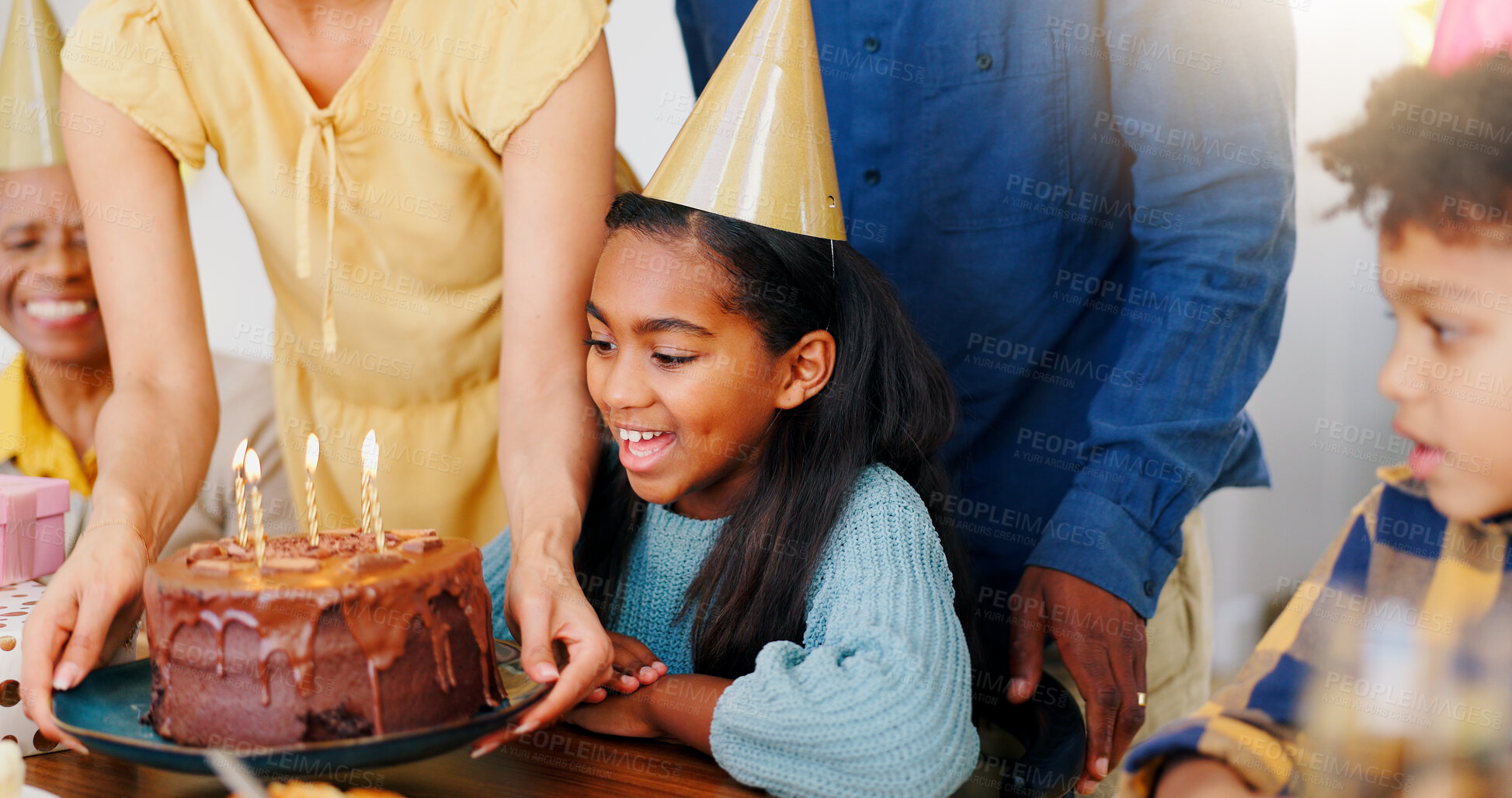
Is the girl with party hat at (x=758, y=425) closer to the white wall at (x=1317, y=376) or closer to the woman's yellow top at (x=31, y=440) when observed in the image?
the white wall at (x=1317, y=376)

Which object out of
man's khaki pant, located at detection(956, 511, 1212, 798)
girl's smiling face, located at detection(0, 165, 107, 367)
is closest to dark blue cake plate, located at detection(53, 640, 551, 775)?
man's khaki pant, located at detection(956, 511, 1212, 798)

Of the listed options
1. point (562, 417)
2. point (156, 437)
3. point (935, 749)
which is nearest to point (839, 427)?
point (562, 417)

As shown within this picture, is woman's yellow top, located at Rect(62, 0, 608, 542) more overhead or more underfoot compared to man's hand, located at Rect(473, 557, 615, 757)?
more overhead

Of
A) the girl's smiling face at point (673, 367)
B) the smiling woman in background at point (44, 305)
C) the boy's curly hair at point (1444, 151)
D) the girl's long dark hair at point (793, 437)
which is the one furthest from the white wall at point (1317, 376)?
the smiling woman in background at point (44, 305)

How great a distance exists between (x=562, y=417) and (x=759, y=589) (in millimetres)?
310

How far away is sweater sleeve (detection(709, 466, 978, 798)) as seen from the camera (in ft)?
3.33

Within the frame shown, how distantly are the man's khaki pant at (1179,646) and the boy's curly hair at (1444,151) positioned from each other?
2.27ft

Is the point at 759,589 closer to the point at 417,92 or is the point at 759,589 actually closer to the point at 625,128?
the point at 417,92

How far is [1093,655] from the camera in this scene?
1.31 metres

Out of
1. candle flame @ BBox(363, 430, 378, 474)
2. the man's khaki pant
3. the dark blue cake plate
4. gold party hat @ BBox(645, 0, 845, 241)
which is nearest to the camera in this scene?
the dark blue cake plate

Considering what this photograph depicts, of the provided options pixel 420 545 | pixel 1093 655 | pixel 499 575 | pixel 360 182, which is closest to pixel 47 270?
pixel 360 182

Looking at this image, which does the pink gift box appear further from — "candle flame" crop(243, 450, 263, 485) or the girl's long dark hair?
the girl's long dark hair

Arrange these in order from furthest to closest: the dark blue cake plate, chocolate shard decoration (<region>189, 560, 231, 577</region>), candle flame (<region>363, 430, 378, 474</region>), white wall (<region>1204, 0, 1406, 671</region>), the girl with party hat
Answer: white wall (<region>1204, 0, 1406, 671</region>), the girl with party hat, candle flame (<region>363, 430, 378, 474</region>), chocolate shard decoration (<region>189, 560, 231, 577</region>), the dark blue cake plate

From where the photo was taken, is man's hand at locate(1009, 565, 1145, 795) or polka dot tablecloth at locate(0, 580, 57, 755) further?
man's hand at locate(1009, 565, 1145, 795)
